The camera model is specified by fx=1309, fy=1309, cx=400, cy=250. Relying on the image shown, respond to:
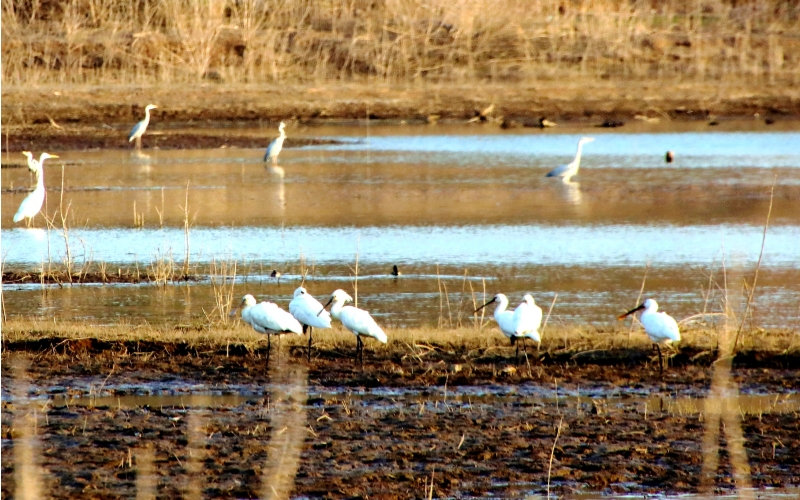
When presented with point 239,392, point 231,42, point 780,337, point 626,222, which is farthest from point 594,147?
point 239,392

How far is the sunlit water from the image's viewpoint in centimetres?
1220

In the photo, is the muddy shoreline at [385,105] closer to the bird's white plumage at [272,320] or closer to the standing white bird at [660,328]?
the bird's white plumage at [272,320]

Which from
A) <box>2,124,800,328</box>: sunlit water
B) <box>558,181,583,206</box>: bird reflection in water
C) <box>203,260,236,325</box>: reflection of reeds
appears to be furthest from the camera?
<box>558,181,583,206</box>: bird reflection in water

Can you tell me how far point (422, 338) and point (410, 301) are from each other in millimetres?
2708

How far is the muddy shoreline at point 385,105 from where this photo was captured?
101ft

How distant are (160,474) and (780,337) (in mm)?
4852

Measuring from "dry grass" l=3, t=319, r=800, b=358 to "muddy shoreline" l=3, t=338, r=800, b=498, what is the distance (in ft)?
0.32

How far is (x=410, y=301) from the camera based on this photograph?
11820mm

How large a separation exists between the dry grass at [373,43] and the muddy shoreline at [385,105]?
1.15 metres

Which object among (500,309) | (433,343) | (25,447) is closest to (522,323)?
(500,309)

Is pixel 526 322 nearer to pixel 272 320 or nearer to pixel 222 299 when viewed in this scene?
pixel 272 320

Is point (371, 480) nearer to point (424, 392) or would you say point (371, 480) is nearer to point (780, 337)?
point (424, 392)

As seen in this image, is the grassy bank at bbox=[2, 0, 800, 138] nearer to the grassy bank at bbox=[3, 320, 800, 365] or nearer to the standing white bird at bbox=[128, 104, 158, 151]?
the standing white bird at bbox=[128, 104, 158, 151]

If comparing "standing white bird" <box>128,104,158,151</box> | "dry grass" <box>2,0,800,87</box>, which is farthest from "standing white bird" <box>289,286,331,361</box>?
"dry grass" <box>2,0,800,87</box>
